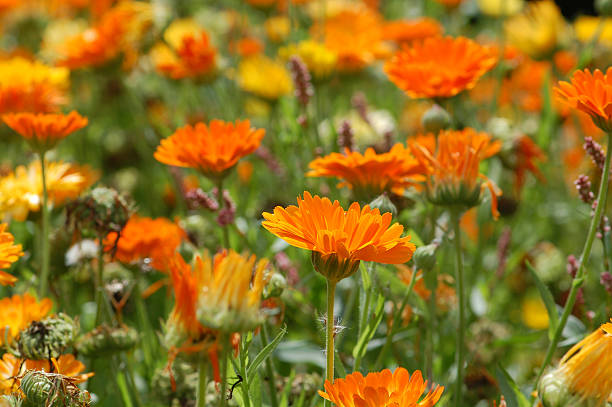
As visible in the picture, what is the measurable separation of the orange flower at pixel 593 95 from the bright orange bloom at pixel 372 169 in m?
0.29

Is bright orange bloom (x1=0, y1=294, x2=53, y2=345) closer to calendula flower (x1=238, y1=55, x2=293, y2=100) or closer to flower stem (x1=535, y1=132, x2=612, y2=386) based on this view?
flower stem (x1=535, y1=132, x2=612, y2=386)

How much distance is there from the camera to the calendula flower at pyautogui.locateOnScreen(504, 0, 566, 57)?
235 cm

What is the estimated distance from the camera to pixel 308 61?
204 centimetres

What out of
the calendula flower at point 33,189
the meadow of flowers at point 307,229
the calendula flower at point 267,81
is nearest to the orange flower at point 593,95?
the meadow of flowers at point 307,229

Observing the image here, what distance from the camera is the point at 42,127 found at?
138cm

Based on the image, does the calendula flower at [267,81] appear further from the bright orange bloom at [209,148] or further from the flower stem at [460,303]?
the flower stem at [460,303]

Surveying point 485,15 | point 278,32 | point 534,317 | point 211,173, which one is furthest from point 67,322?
point 485,15

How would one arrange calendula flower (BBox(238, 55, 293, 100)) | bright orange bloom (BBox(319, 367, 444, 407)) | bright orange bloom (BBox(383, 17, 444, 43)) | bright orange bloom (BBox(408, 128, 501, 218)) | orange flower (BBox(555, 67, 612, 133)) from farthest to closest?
bright orange bloom (BBox(383, 17, 444, 43)) → calendula flower (BBox(238, 55, 293, 100)) → bright orange bloom (BBox(408, 128, 501, 218)) → orange flower (BBox(555, 67, 612, 133)) → bright orange bloom (BBox(319, 367, 444, 407))

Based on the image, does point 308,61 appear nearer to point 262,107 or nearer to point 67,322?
point 262,107

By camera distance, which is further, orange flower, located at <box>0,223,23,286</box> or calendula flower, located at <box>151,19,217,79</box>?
calendula flower, located at <box>151,19,217,79</box>

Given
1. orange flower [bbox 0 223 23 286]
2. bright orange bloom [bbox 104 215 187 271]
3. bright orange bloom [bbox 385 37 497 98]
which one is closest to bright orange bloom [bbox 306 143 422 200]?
bright orange bloom [bbox 385 37 497 98]

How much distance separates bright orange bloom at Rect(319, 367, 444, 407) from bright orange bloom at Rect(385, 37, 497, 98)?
72 cm

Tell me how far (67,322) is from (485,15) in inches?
95.7

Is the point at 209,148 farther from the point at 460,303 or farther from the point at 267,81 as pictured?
the point at 267,81
